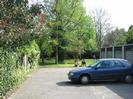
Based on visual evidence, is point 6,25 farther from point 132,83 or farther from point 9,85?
point 132,83

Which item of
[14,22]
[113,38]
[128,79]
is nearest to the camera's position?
[14,22]

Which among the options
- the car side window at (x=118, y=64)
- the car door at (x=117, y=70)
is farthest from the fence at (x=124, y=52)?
the car door at (x=117, y=70)

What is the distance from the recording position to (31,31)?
52.6 feet

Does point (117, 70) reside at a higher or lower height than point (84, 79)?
higher

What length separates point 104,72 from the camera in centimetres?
2191

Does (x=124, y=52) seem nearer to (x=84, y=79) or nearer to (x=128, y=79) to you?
(x=128, y=79)

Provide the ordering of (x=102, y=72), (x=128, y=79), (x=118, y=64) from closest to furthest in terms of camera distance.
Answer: (x=102, y=72) → (x=128, y=79) → (x=118, y=64)

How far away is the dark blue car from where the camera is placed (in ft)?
71.8

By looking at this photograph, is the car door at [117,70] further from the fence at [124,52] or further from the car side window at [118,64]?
the fence at [124,52]

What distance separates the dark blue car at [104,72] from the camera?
21891mm

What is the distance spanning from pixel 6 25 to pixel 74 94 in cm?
554

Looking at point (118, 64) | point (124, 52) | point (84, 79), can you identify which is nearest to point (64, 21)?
point (124, 52)

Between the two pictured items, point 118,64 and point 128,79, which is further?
point 118,64

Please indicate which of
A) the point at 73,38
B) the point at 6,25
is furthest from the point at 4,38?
the point at 73,38
